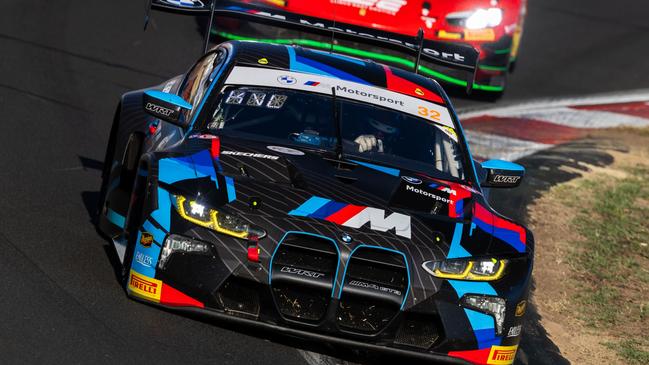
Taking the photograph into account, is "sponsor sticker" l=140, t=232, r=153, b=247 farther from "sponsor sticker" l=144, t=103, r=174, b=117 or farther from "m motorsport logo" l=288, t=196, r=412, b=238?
"sponsor sticker" l=144, t=103, r=174, b=117

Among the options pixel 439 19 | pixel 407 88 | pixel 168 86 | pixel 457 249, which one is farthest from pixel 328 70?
pixel 439 19

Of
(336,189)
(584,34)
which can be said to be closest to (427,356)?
(336,189)

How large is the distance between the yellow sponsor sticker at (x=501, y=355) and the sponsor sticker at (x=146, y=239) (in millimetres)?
1676

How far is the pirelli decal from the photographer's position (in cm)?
732

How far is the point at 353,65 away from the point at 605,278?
237 centimetres

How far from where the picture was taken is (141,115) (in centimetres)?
771

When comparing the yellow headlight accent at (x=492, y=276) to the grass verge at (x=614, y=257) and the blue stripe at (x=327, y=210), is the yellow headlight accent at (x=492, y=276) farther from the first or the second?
the grass verge at (x=614, y=257)

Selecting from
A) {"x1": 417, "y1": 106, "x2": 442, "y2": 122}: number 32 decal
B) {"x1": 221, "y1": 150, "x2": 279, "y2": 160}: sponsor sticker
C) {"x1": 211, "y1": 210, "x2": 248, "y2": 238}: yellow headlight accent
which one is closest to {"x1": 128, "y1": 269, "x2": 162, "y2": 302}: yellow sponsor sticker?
{"x1": 211, "y1": 210, "x2": 248, "y2": 238}: yellow headlight accent

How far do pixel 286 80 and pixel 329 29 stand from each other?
53.8 inches

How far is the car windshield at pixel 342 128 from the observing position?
6945 millimetres

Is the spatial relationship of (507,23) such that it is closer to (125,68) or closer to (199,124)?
(125,68)

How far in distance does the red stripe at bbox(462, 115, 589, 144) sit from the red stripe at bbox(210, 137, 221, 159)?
6851 millimetres

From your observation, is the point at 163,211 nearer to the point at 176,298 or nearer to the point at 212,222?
the point at 212,222

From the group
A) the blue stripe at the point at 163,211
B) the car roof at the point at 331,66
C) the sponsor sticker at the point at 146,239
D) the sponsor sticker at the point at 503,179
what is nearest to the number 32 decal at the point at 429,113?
the car roof at the point at 331,66
